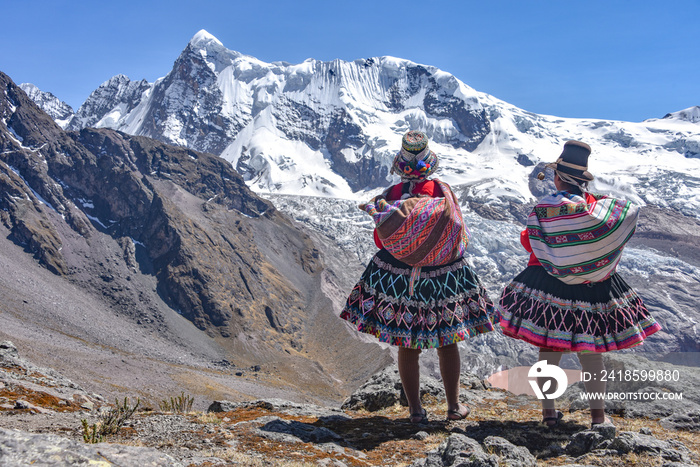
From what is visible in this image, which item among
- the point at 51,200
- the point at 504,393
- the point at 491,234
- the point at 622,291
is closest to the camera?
the point at 622,291

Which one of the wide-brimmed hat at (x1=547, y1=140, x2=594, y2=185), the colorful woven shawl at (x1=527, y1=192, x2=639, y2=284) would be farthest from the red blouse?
the wide-brimmed hat at (x1=547, y1=140, x2=594, y2=185)

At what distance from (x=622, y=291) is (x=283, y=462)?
4.34 metres

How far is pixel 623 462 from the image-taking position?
4840mm

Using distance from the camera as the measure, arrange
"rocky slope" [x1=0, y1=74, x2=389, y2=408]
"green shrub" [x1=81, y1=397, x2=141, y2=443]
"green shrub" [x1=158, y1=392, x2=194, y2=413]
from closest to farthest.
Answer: "green shrub" [x1=81, y1=397, x2=141, y2=443], "green shrub" [x1=158, y1=392, x2=194, y2=413], "rocky slope" [x1=0, y1=74, x2=389, y2=408]

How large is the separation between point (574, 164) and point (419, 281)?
7.85ft

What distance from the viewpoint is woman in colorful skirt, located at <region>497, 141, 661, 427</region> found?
6160 millimetres

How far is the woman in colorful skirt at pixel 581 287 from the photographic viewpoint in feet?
20.2

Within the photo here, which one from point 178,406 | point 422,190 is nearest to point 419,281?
point 422,190

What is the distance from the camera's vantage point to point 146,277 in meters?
94.7

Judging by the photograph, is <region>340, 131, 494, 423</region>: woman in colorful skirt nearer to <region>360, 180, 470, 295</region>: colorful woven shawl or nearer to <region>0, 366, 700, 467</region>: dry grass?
<region>360, 180, 470, 295</region>: colorful woven shawl

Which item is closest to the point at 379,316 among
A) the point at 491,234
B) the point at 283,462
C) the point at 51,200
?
the point at 283,462

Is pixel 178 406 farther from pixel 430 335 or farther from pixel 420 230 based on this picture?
pixel 420 230

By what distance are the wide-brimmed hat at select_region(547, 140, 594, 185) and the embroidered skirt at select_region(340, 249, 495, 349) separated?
1653 millimetres

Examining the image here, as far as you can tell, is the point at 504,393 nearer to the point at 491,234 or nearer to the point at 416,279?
the point at 416,279
